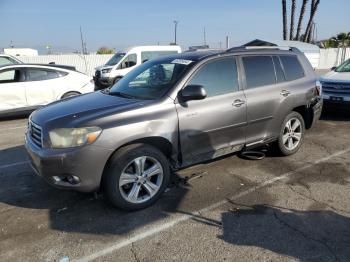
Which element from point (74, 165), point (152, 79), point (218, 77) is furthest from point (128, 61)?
point (74, 165)

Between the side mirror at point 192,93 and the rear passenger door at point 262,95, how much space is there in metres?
0.96

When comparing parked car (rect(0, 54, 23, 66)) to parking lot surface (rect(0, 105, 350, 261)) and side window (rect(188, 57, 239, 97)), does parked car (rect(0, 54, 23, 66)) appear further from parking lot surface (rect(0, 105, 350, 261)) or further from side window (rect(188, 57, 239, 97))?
side window (rect(188, 57, 239, 97))

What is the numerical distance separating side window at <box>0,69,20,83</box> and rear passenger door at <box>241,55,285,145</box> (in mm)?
7087

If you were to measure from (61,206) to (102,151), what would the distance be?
1002mm

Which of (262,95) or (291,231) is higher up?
(262,95)

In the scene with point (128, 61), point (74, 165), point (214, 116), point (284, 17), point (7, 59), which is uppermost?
point (284, 17)


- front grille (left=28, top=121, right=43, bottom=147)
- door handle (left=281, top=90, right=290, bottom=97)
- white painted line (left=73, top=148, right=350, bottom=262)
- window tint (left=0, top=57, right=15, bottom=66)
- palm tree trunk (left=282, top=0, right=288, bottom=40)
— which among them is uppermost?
palm tree trunk (left=282, top=0, right=288, bottom=40)

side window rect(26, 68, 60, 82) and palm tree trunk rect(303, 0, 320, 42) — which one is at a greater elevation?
palm tree trunk rect(303, 0, 320, 42)

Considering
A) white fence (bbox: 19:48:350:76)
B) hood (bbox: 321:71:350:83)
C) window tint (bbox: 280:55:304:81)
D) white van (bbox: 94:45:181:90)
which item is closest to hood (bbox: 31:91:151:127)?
window tint (bbox: 280:55:304:81)

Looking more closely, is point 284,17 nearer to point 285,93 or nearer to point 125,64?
point 125,64

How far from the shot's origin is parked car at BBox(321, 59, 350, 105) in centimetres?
846

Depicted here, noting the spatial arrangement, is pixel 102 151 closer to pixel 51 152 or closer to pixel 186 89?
pixel 51 152

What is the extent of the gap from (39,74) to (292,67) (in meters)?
7.09

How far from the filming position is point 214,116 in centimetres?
445
